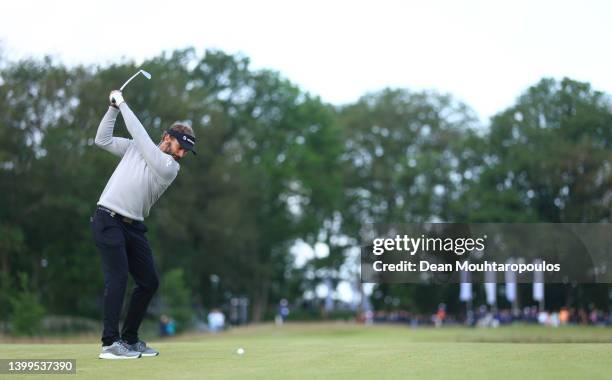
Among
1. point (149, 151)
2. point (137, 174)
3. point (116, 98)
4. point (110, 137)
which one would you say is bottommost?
point (137, 174)

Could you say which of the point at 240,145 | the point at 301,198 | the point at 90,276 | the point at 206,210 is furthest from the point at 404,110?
the point at 90,276

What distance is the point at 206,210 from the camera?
7319 centimetres

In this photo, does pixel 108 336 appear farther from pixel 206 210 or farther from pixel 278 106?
pixel 278 106

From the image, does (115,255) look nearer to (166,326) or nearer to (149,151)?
(149,151)

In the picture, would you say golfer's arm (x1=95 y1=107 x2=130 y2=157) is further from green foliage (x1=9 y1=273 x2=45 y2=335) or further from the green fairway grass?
green foliage (x1=9 y1=273 x2=45 y2=335)

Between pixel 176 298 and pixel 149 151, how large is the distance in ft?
167

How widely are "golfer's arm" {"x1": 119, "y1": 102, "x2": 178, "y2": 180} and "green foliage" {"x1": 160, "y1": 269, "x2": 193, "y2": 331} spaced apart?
49.3 metres

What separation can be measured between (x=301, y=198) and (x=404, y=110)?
1325cm

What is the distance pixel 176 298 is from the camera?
60.5 metres

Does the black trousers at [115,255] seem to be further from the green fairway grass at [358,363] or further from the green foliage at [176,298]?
the green foliage at [176,298]

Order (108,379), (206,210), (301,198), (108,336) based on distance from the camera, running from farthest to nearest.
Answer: (301,198)
(206,210)
(108,336)
(108,379)

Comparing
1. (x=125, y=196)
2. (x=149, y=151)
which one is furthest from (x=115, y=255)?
(x=149, y=151)

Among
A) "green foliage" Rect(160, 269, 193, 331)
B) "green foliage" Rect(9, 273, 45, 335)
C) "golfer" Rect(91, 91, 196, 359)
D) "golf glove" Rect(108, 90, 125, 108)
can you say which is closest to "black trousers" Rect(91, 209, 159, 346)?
"golfer" Rect(91, 91, 196, 359)

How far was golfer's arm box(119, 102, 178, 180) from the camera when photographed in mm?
10523
